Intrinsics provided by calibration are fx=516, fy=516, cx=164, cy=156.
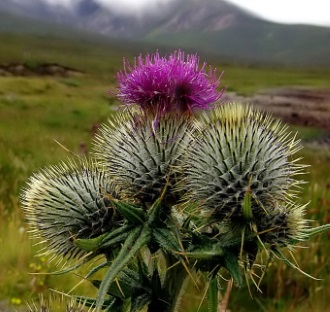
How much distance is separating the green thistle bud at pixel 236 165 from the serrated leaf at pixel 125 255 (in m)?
0.40

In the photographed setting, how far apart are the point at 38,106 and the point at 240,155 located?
27987mm

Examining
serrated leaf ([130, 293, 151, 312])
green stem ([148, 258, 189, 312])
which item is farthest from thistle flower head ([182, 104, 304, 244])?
serrated leaf ([130, 293, 151, 312])

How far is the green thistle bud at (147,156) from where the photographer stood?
9.59 ft

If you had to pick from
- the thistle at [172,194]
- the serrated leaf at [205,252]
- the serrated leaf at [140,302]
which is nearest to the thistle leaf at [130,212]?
the thistle at [172,194]

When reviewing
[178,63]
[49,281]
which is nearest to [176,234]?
[178,63]

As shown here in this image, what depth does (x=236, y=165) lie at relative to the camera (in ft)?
9.18

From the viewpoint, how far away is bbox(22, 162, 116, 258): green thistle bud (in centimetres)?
300

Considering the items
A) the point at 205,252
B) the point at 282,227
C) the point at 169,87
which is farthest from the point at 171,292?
the point at 169,87

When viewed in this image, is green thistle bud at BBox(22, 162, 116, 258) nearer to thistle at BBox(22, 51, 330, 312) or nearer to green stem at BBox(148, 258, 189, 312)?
thistle at BBox(22, 51, 330, 312)

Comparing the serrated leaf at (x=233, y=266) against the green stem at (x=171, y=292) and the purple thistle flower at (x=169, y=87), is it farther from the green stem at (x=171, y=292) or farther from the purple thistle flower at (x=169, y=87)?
the purple thistle flower at (x=169, y=87)

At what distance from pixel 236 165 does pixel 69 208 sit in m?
1.03

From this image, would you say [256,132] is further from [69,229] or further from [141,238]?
[69,229]

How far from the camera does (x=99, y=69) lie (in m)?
94.1

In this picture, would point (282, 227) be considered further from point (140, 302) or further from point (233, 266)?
point (140, 302)
